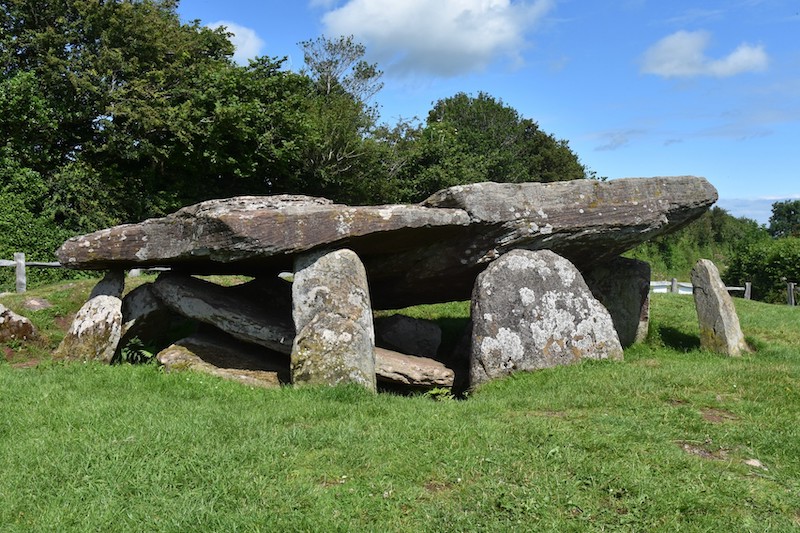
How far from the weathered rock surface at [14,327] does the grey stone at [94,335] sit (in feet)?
5.06

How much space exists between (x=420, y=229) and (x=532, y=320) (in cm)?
225

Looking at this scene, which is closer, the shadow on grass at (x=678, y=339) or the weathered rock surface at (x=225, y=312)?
the weathered rock surface at (x=225, y=312)

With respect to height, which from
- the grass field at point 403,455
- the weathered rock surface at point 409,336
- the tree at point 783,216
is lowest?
the grass field at point 403,455

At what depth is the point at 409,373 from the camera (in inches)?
398

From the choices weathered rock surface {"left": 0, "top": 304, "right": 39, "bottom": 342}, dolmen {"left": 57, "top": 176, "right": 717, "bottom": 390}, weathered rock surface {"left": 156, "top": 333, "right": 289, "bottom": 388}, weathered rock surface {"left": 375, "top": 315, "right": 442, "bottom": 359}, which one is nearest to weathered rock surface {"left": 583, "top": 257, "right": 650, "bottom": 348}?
dolmen {"left": 57, "top": 176, "right": 717, "bottom": 390}

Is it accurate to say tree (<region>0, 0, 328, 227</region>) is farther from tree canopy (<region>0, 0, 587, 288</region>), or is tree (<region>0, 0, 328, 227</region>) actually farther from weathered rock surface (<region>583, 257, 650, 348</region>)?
weathered rock surface (<region>583, 257, 650, 348</region>)

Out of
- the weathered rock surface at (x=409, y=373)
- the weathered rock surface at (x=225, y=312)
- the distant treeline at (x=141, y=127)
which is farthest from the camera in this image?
the distant treeline at (x=141, y=127)

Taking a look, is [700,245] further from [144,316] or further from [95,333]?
[95,333]

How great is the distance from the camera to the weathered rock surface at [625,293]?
12.9m

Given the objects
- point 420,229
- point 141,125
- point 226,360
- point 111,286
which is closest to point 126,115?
point 141,125

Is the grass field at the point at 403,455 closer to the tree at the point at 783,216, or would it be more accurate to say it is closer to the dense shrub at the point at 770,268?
the dense shrub at the point at 770,268

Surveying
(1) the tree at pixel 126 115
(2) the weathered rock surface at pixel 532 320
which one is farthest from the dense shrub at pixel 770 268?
(2) the weathered rock surface at pixel 532 320

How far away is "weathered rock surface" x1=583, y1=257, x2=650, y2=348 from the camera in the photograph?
12.9m

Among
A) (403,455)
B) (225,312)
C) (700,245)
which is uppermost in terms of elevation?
(700,245)
